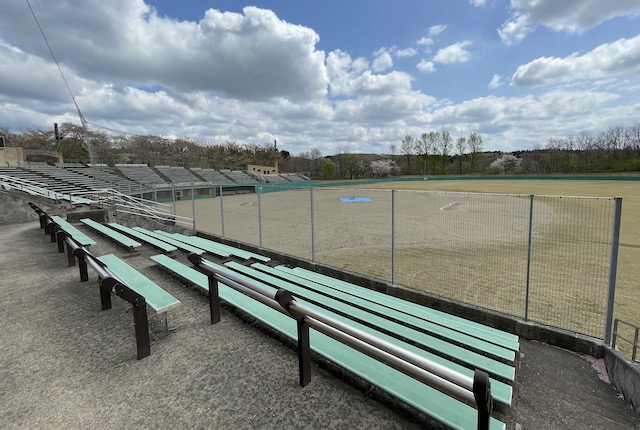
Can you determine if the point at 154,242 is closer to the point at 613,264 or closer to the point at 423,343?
the point at 423,343

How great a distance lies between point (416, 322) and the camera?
4.45m

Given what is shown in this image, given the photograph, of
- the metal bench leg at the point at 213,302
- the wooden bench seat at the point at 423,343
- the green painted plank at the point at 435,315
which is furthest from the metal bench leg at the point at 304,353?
the green painted plank at the point at 435,315

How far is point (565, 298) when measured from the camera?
675cm

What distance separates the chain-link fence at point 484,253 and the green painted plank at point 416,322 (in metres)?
1.42

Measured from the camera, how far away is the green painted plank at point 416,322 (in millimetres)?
3749

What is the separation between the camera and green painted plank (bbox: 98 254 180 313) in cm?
353

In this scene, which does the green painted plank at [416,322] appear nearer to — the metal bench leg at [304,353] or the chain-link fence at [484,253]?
the chain-link fence at [484,253]

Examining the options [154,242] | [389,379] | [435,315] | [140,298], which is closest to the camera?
[389,379]

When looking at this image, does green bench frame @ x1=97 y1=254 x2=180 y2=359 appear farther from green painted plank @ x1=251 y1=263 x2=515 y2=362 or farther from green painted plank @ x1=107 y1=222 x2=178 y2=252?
green painted plank @ x1=251 y1=263 x2=515 y2=362

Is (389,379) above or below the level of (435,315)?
above

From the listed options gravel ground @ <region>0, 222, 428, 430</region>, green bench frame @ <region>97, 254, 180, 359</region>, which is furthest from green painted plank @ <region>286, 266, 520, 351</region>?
green bench frame @ <region>97, 254, 180, 359</region>

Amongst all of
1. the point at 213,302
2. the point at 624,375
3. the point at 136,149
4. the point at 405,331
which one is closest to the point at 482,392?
the point at 405,331

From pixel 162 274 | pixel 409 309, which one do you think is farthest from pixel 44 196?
pixel 409 309

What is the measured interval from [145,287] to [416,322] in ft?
12.4
